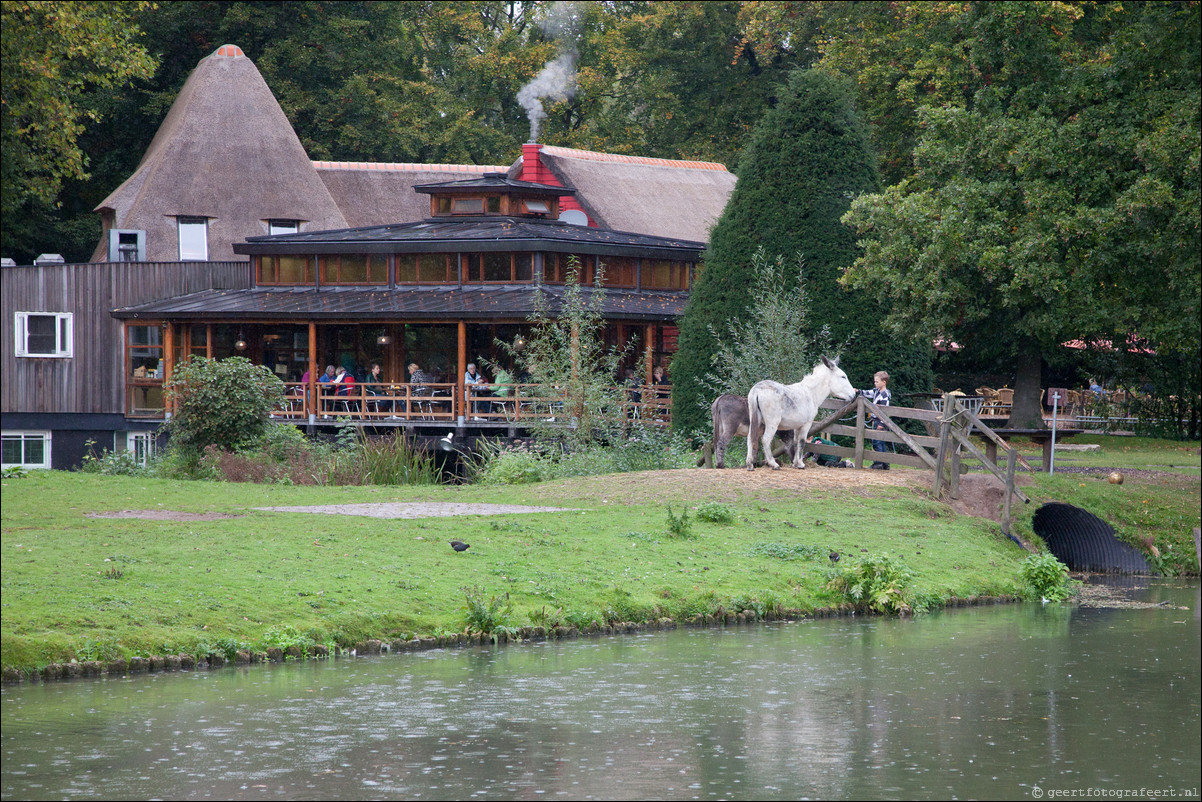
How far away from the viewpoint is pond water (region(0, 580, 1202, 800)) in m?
9.24

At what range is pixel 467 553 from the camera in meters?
16.8

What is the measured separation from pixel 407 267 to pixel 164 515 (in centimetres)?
1913

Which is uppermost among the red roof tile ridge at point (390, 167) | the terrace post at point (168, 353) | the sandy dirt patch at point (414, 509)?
the red roof tile ridge at point (390, 167)

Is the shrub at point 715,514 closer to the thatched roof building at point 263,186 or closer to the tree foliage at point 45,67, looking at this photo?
the tree foliage at point 45,67

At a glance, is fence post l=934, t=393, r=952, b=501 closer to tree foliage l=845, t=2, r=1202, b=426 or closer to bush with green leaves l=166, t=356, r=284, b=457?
tree foliage l=845, t=2, r=1202, b=426

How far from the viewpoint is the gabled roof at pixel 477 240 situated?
119 ft

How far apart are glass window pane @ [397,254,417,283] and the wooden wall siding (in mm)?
6803

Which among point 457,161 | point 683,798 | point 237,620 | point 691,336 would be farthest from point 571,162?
point 683,798

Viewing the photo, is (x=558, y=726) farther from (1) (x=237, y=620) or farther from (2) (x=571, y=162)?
(2) (x=571, y=162)

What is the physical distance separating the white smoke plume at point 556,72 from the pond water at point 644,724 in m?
46.9

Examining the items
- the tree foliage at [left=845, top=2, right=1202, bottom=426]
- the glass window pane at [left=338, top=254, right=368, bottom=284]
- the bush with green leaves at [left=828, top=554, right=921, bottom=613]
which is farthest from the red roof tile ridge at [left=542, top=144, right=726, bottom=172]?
the bush with green leaves at [left=828, top=554, right=921, bottom=613]

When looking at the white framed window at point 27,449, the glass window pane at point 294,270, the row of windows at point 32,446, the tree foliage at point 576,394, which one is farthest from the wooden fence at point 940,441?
the white framed window at point 27,449

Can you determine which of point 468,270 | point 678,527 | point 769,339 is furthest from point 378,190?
point 678,527

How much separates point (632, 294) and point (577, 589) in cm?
2283
